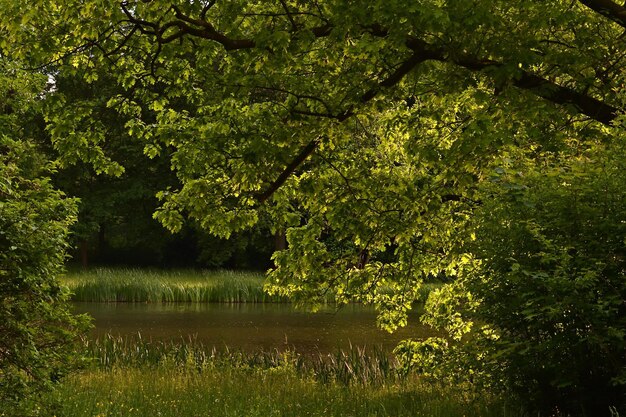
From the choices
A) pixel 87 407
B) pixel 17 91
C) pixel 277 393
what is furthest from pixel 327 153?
pixel 17 91

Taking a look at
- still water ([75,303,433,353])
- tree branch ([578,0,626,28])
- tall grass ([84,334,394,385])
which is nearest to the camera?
tree branch ([578,0,626,28])

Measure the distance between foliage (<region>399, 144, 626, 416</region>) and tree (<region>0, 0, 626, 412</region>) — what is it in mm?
600

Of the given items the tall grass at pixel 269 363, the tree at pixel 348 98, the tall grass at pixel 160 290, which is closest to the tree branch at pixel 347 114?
the tree at pixel 348 98

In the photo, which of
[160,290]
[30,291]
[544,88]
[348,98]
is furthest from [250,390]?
[160,290]

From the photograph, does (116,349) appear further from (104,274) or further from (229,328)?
(104,274)

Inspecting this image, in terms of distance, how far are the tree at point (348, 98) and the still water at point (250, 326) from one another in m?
6.62

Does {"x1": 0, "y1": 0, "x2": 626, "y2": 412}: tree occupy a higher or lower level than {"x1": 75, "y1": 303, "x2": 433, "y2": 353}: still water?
higher

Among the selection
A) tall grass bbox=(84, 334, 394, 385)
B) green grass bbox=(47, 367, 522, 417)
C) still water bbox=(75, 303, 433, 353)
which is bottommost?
still water bbox=(75, 303, 433, 353)

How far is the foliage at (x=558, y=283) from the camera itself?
18.7 feet

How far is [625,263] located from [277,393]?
517cm

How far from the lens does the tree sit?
24.7ft

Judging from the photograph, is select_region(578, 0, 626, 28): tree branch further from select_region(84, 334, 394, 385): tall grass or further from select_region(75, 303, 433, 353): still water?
select_region(75, 303, 433, 353): still water

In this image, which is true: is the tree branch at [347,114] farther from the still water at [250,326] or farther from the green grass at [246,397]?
the still water at [250,326]

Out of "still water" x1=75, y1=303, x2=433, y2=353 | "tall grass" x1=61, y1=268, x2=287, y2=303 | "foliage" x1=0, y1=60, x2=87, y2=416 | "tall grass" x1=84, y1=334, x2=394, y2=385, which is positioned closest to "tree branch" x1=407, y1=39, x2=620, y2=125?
"foliage" x1=0, y1=60, x2=87, y2=416
